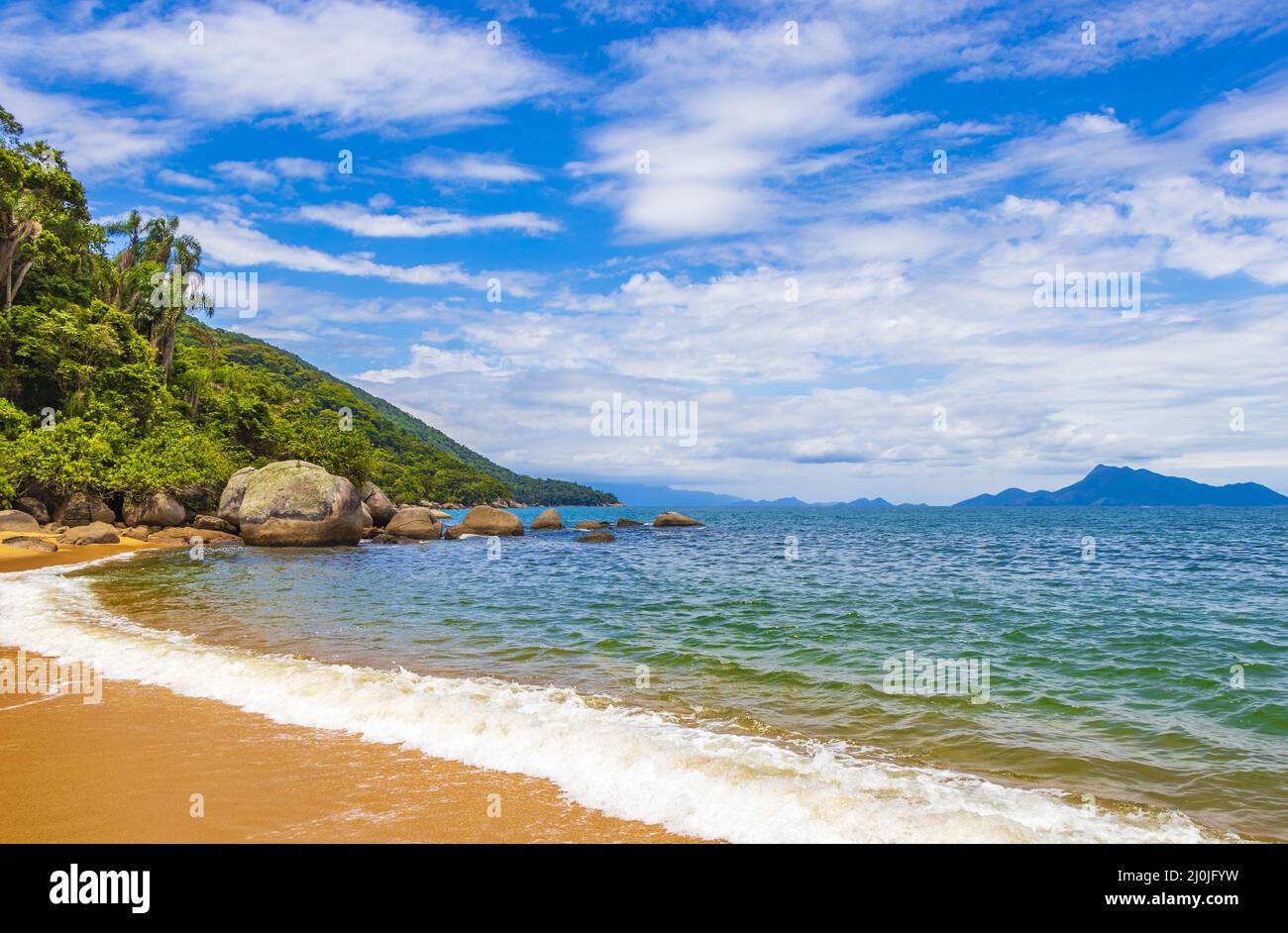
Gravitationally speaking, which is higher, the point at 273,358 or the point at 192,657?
the point at 273,358

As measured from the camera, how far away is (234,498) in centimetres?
3706

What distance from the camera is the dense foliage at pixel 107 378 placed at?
1259 inches

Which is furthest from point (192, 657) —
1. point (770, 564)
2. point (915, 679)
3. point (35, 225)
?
point (35, 225)

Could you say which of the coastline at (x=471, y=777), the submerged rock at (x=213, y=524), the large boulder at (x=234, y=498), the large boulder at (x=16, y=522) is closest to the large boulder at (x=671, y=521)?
the large boulder at (x=234, y=498)

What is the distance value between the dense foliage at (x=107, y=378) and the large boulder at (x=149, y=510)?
58 cm

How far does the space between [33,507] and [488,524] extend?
25.1 metres

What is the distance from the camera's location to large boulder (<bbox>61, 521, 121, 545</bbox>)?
28984mm

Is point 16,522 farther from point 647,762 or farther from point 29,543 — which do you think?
point 647,762

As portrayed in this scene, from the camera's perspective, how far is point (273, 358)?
11569cm

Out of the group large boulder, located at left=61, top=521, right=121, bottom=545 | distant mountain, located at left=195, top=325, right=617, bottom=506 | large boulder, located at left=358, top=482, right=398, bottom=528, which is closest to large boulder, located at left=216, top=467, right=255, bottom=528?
large boulder, located at left=61, top=521, right=121, bottom=545

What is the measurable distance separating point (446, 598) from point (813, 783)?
1436cm

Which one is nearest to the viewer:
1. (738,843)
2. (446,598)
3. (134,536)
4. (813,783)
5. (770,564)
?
(738,843)
